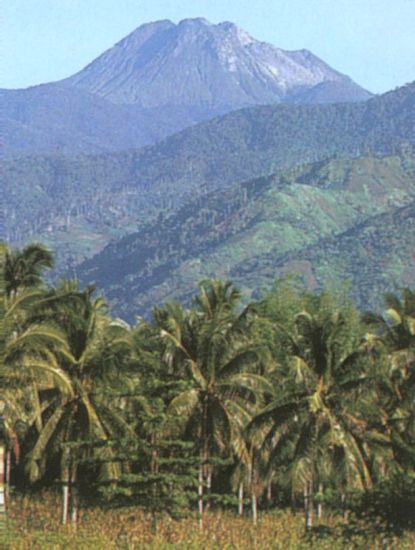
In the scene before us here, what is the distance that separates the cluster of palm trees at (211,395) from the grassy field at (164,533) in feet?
5.40

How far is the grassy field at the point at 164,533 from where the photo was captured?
117 feet

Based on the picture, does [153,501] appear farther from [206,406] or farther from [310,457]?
[310,457]

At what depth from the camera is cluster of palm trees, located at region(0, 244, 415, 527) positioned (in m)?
47.9

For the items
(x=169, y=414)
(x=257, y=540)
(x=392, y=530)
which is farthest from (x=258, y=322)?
(x=392, y=530)

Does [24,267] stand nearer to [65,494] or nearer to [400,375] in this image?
[65,494]

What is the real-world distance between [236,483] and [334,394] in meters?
15.4

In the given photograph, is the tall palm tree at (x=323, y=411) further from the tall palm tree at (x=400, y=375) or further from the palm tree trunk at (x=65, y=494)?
the palm tree trunk at (x=65, y=494)

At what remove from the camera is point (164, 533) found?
49.5m

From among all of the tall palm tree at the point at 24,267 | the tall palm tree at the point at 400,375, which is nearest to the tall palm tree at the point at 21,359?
the tall palm tree at the point at 24,267

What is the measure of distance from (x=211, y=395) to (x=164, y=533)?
761cm

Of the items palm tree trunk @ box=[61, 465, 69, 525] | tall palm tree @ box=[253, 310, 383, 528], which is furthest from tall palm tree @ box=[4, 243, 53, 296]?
tall palm tree @ box=[253, 310, 383, 528]

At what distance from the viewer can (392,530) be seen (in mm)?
34156

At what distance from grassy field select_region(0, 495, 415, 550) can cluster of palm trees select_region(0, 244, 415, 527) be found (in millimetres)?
1645

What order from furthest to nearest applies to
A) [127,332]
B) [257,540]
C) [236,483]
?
[236,483] → [127,332] → [257,540]
